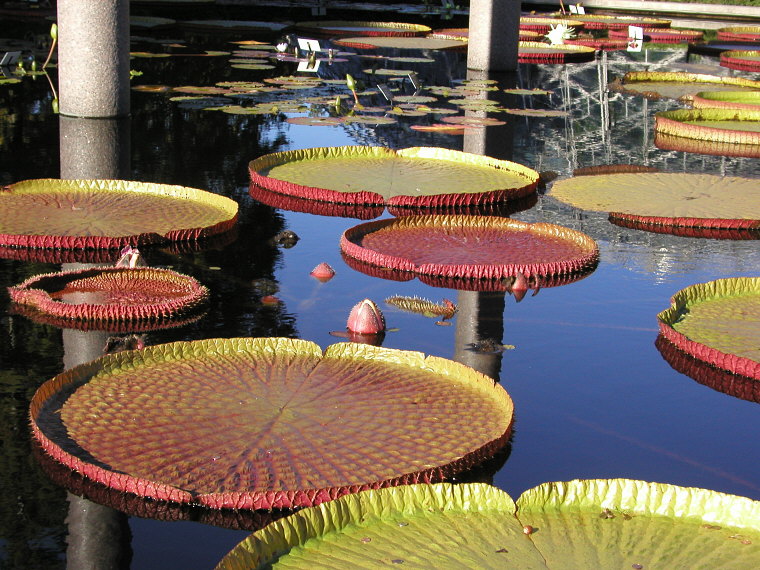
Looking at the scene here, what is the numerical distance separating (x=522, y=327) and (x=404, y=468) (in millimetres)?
1503

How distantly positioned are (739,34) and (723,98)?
823cm

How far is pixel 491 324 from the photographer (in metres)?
4.16

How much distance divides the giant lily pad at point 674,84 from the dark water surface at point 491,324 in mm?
2885

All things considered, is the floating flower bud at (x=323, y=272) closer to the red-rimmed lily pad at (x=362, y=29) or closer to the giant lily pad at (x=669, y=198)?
the giant lily pad at (x=669, y=198)

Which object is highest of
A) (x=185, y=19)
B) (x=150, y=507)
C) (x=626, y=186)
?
(x=185, y=19)

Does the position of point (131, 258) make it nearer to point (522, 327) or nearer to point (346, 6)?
point (522, 327)

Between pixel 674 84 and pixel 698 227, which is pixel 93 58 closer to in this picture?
pixel 698 227

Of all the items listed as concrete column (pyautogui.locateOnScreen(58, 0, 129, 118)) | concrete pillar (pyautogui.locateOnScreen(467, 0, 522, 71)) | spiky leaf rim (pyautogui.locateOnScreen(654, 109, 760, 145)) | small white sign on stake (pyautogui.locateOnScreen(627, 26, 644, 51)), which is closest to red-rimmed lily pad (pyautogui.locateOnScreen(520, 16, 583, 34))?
small white sign on stake (pyautogui.locateOnScreen(627, 26, 644, 51))

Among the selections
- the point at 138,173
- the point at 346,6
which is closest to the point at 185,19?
the point at 346,6

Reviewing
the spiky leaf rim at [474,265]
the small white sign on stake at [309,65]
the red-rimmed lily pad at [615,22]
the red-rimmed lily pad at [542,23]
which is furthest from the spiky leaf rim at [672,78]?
the spiky leaf rim at [474,265]

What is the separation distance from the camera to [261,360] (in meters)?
3.41

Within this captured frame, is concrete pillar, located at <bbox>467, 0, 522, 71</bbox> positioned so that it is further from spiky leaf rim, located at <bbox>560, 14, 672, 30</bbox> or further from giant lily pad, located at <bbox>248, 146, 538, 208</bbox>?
spiky leaf rim, located at <bbox>560, 14, 672, 30</bbox>

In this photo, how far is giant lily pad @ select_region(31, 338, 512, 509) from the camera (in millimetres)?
2688

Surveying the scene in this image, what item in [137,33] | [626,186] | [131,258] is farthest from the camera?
[137,33]
